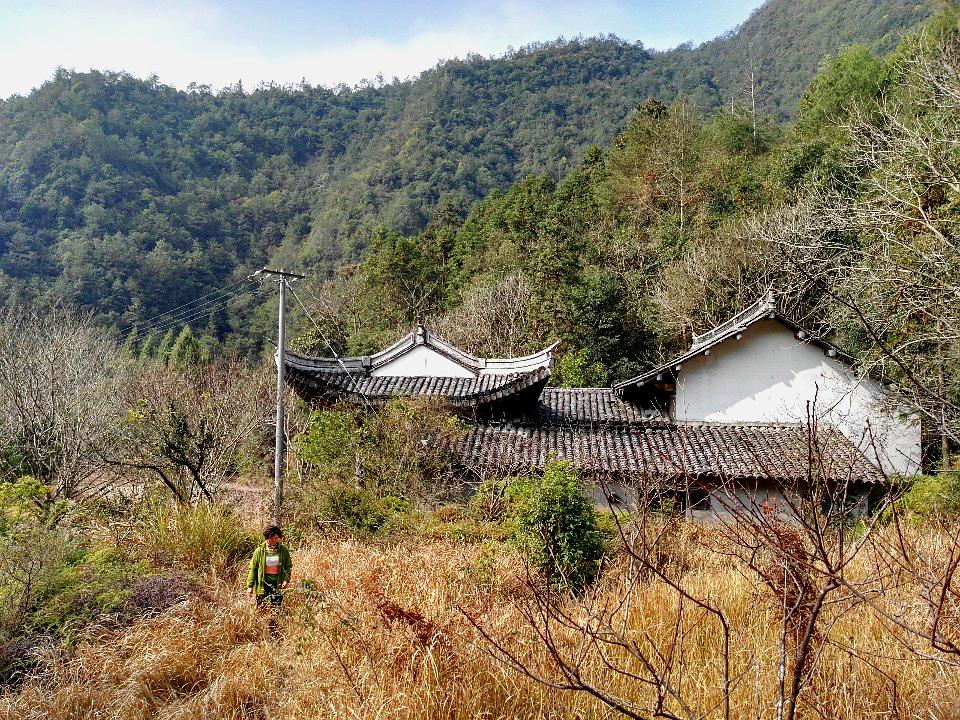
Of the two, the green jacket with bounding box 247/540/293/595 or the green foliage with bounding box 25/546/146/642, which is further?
the green jacket with bounding box 247/540/293/595

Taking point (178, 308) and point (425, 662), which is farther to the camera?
point (178, 308)

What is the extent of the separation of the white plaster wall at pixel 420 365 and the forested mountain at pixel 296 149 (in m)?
23.9

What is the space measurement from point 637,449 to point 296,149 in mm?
61818

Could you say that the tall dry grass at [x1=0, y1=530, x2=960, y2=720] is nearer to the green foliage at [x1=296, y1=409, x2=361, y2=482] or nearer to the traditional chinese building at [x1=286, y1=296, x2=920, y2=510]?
the green foliage at [x1=296, y1=409, x2=361, y2=482]

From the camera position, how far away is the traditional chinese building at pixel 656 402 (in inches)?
502

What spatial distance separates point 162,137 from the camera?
58.8 metres

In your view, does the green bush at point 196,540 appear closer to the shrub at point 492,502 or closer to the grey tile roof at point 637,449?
the shrub at point 492,502

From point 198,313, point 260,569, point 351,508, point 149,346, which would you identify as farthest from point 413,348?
point 198,313

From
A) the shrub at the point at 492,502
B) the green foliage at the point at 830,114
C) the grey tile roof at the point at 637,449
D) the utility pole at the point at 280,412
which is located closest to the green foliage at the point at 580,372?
the grey tile roof at the point at 637,449

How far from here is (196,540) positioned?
25.3ft

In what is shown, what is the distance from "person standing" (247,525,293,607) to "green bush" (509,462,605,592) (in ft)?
8.91

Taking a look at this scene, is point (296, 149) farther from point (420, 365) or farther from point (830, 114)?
point (420, 365)

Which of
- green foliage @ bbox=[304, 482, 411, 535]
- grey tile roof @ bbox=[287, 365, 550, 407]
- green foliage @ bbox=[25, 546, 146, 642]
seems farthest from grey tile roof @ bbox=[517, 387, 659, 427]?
green foliage @ bbox=[25, 546, 146, 642]

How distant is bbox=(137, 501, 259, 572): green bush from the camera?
7590mm
